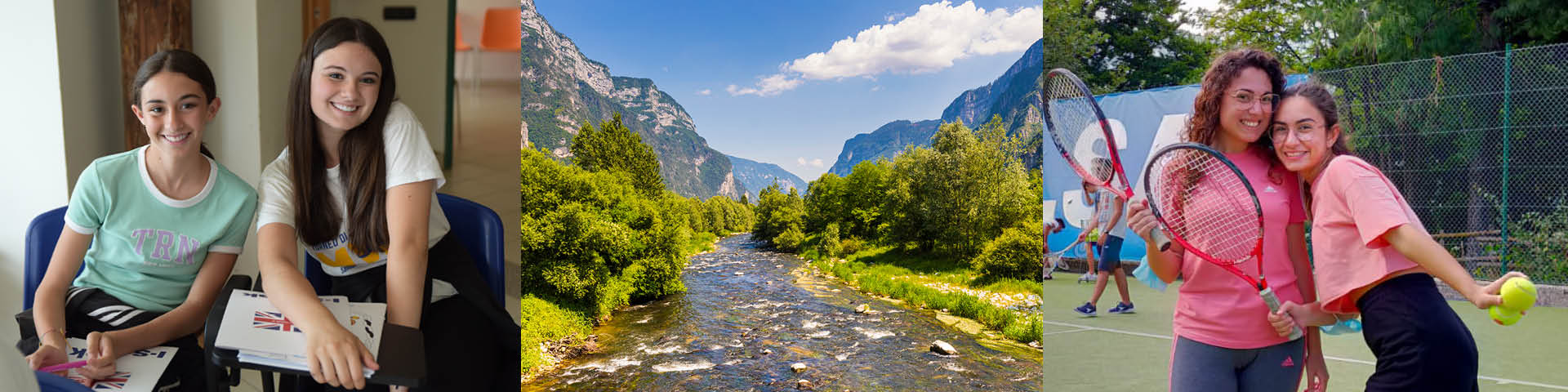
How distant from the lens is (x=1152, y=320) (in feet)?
14.2

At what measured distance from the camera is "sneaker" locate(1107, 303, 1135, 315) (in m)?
4.55

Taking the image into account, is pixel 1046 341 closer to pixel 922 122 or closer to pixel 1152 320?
pixel 1152 320

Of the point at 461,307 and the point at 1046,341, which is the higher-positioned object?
the point at 461,307

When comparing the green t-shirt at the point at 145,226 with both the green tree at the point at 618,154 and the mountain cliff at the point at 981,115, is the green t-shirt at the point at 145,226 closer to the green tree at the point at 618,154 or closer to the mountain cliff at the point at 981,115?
the green tree at the point at 618,154

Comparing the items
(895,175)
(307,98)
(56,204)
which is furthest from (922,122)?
(56,204)

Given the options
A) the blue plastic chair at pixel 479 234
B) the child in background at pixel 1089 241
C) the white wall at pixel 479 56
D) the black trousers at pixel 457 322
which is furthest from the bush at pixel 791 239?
the child in background at pixel 1089 241

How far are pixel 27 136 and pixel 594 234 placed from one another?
1842 millimetres

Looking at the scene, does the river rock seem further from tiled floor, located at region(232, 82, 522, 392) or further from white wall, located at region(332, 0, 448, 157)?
white wall, located at region(332, 0, 448, 157)

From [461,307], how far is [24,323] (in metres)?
0.85

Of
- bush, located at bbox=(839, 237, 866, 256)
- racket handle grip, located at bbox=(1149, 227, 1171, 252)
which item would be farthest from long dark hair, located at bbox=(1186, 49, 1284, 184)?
→ bush, located at bbox=(839, 237, 866, 256)

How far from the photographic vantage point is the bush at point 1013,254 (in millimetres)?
3287

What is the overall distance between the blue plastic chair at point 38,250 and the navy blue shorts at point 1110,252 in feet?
15.1

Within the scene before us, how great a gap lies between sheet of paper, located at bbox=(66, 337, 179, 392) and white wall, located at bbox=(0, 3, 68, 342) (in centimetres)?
36

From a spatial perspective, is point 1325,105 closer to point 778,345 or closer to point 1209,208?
point 1209,208
